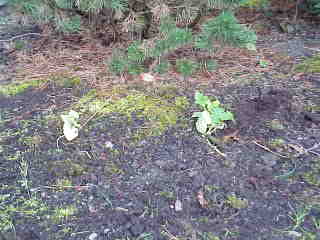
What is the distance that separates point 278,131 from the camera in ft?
6.84

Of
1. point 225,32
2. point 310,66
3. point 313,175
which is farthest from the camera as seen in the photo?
point 310,66

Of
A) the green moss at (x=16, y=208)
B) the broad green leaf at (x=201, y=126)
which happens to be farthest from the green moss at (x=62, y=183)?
the broad green leaf at (x=201, y=126)

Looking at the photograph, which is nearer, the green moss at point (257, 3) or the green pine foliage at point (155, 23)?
the green pine foliage at point (155, 23)

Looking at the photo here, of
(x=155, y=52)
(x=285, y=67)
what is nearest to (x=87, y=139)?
(x=155, y=52)

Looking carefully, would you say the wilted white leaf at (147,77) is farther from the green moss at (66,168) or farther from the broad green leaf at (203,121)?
the green moss at (66,168)

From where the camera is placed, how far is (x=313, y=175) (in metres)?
1.80

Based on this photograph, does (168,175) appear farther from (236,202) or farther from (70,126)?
(70,126)

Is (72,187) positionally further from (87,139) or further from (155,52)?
(155,52)

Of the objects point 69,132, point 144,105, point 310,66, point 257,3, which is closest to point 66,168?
point 69,132

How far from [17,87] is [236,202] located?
5.80 feet

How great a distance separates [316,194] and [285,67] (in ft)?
4.24

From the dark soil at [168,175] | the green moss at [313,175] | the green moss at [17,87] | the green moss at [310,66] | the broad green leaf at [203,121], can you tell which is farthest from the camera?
the green moss at [310,66]

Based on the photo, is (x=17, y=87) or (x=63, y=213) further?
(x=17, y=87)

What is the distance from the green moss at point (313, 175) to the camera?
1.76 metres
